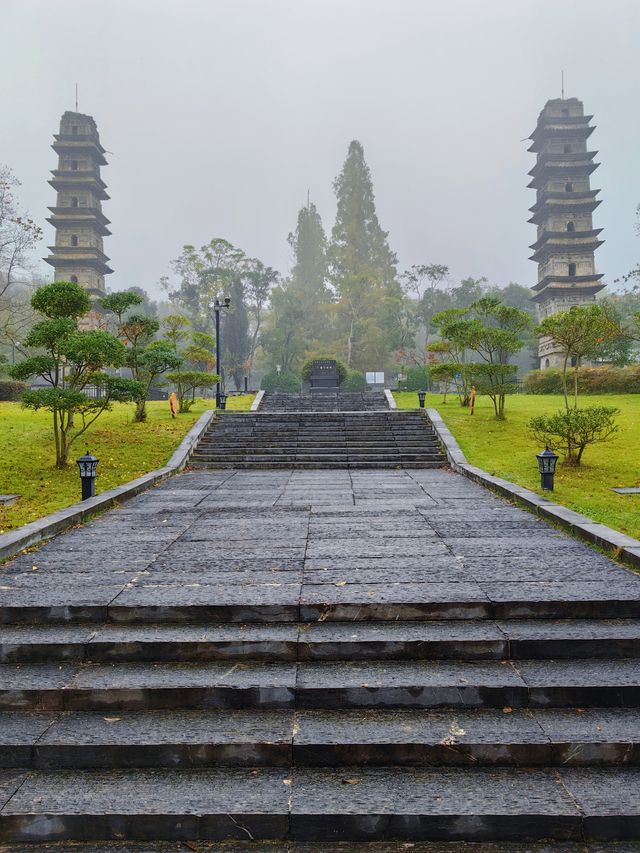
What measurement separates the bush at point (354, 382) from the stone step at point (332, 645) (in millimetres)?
29738

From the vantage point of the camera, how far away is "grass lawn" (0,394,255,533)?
27.6 ft

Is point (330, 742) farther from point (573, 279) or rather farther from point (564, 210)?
point (564, 210)

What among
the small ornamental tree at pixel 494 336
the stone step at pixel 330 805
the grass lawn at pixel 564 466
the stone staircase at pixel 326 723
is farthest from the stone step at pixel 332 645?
the small ornamental tree at pixel 494 336

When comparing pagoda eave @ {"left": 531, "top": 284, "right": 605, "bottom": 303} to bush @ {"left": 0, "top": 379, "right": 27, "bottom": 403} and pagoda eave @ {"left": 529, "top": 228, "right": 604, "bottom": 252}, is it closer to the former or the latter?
pagoda eave @ {"left": 529, "top": 228, "right": 604, "bottom": 252}

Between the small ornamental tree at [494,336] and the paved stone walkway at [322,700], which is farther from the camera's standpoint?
the small ornamental tree at [494,336]

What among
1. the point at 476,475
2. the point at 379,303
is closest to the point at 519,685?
the point at 476,475

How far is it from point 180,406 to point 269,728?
17.7m

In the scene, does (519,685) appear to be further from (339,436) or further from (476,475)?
(339,436)

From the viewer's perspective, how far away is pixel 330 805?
2420mm

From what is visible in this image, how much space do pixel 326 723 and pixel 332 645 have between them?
1.71ft

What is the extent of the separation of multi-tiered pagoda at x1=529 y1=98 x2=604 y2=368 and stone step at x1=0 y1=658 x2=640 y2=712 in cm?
4353

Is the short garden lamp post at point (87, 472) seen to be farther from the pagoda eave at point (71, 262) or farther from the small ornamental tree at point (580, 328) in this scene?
the pagoda eave at point (71, 262)

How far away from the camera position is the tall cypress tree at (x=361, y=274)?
45250 mm

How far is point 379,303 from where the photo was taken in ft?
Answer: 153
